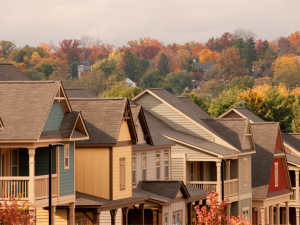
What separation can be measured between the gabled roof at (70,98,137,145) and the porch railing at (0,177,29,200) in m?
5.67

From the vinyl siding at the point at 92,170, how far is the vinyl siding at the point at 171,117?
16.5m

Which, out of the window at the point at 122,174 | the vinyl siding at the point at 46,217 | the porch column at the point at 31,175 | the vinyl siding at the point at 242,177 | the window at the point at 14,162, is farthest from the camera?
the vinyl siding at the point at 242,177

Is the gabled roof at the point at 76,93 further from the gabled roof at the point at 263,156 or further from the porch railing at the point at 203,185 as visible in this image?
the gabled roof at the point at 263,156

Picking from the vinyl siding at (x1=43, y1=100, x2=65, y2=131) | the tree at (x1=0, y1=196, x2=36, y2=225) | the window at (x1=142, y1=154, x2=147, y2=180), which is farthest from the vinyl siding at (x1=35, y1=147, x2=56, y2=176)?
the window at (x1=142, y1=154, x2=147, y2=180)

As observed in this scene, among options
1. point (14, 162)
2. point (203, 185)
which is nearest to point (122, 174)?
point (14, 162)

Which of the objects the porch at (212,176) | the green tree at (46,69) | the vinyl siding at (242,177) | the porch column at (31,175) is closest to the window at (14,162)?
the porch column at (31,175)

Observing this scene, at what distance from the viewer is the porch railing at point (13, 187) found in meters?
29.7

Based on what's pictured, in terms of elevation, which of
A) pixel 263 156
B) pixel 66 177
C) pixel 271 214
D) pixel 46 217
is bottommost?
pixel 271 214

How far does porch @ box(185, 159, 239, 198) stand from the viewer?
47.9 metres

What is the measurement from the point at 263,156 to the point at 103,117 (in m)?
24.0

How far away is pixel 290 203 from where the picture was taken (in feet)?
201

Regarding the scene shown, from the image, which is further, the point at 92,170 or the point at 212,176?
the point at 212,176

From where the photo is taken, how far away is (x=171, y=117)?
51.2m

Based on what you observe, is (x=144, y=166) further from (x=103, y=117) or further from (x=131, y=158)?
(x=103, y=117)
